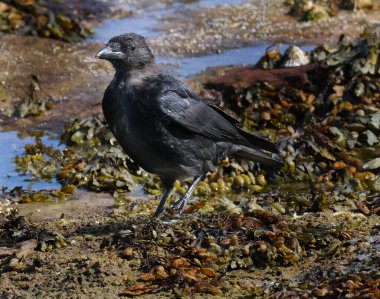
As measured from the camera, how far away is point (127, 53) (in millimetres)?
6383

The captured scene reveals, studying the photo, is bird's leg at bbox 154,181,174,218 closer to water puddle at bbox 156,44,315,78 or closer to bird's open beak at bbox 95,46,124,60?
bird's open beak at bbox 95,46,124,60

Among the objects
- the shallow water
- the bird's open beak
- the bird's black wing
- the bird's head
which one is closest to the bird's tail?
the bird's black wing

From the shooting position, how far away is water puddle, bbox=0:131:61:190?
316 inches

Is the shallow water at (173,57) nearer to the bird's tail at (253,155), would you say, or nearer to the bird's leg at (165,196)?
the bird's tail at (253,155)

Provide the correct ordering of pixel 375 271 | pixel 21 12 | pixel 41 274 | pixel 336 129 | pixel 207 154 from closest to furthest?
pixel 375 271, pixel 41 274, pixel 207 154, pixel 336 129, pixel 21 12

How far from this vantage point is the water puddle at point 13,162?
26.3 ft

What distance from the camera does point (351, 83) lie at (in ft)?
30.1

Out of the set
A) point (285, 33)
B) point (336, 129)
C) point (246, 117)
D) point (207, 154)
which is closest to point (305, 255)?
point (207, 154)

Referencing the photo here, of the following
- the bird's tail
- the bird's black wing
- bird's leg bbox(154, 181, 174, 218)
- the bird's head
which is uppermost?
the bird's head

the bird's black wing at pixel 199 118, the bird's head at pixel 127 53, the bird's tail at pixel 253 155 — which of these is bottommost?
the bird's tail at pixel 253 155

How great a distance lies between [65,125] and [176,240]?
3.62 meters

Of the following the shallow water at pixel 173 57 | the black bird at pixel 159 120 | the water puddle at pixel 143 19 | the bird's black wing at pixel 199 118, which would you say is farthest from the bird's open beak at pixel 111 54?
the water puddle at pixel 143 19

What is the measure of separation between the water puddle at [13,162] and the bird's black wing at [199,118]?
6.24 feet

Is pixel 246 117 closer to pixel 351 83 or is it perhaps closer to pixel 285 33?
pixel 351 83
